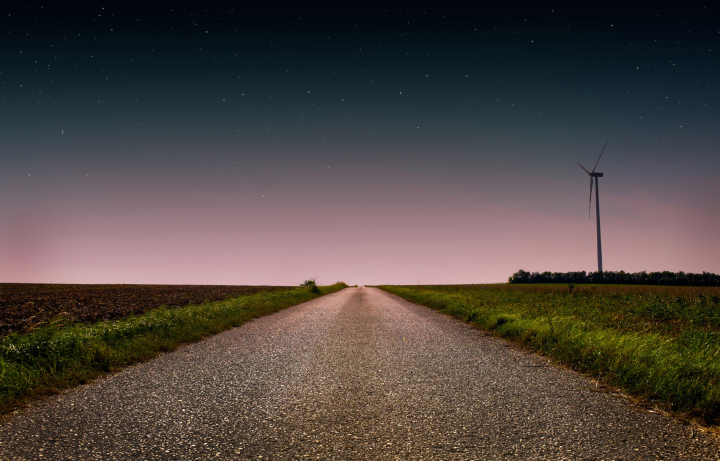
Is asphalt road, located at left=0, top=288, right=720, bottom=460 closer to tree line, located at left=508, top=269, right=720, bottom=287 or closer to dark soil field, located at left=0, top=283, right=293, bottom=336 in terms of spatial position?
dark soil field, located at left=0, top=283, right=293, bottom=336

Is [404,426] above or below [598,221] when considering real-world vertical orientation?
below

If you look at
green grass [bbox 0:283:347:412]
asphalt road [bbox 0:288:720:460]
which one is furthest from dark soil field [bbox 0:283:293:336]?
asphalt road [bbox 0:288:720:460]

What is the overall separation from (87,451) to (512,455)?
388cm

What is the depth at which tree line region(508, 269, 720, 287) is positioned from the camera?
58656mm

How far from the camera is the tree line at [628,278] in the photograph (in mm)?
58656

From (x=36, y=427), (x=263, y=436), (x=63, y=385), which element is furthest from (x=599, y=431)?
(x=63, y=385)

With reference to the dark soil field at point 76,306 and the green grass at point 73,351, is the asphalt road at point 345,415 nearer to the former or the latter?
the green grass at point 73,351

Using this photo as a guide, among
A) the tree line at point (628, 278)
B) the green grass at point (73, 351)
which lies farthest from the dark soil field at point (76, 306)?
the tree line at point (628, 278)

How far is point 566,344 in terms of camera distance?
770 centimetres

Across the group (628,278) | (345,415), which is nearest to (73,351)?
(345,415)

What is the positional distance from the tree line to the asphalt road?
230ft

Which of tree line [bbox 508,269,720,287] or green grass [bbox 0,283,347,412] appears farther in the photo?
tree line [bbox 508,269,720,287]

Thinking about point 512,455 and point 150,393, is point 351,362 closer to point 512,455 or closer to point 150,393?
point 150,393

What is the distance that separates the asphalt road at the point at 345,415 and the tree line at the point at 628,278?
230 ft
